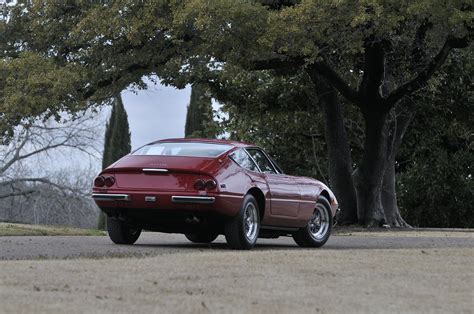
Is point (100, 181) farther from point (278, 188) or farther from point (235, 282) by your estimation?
point (235, 282)

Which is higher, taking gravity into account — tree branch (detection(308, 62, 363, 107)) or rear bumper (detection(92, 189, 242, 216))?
tree branch (detection(308, 62, 363, 107))

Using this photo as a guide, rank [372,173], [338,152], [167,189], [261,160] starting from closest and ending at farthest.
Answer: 1. [167,189]
2. [261,160]
3. [372,173]
4. [338,152]

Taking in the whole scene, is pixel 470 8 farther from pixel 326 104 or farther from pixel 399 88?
pixel 326 104

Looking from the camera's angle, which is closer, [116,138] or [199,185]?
[199,185]

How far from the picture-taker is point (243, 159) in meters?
12.9

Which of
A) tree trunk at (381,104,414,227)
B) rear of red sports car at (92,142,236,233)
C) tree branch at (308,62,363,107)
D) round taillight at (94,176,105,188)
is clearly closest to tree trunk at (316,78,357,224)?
tree trunk at (381,104,414,227)

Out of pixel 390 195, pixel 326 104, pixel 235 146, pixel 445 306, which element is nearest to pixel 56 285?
pixel 445 306

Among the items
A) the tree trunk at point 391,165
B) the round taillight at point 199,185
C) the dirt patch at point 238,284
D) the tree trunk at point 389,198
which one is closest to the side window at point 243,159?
the round taillight at point 199,185

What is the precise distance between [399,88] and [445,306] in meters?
17.7

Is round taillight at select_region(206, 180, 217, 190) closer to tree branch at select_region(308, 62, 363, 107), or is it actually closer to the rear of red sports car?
the rear of red sports car

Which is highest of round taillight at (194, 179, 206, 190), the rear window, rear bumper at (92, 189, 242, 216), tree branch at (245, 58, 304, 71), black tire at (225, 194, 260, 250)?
tree branch at (245, 58, 304, 71)

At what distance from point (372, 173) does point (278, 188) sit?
13474 mm

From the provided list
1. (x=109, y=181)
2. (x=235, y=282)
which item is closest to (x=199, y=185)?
(x=109, y=181)

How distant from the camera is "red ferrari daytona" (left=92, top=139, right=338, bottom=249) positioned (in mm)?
12070
